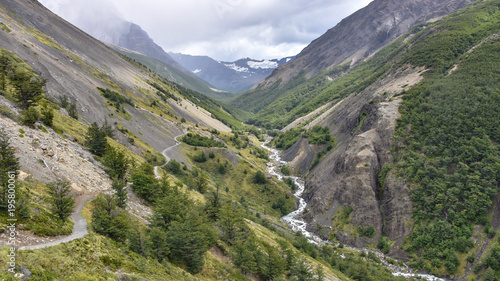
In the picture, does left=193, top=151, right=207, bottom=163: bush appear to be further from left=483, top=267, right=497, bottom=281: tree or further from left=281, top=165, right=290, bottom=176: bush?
left=483, top=267, right=497, bottom=281: tree

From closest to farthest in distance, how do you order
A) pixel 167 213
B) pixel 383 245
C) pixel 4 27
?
pixel 167 213
pixel 383 245
pixel 4 27

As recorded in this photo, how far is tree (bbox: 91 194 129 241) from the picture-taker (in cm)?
1777

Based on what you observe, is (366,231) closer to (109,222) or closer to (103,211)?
(109,222)

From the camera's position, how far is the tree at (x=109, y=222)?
17.8 meters

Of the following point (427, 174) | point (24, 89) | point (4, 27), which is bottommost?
point (24, 89)

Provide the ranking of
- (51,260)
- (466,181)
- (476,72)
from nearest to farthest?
(51,260) < (466,181) < (476,72)

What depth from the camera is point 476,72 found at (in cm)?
6800

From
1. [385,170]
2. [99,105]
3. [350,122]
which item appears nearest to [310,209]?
[385,170]

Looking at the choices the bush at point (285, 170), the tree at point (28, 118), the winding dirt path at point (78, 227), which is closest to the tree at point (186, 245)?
the winding dirt path at point (78, 227)

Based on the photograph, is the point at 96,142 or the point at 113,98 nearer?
the point at 96,142

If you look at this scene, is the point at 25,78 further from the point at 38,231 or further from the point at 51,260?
the point at 51,260

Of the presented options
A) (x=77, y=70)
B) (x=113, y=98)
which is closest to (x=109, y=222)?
(x=113, y=98)

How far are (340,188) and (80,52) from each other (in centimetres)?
13582

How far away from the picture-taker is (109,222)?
A: 1800 centimetres
